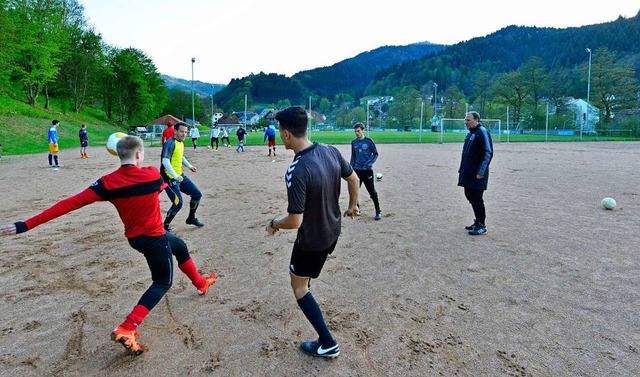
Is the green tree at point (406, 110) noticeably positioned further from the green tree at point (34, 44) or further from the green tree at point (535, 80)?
the green tree at point (34, 44)

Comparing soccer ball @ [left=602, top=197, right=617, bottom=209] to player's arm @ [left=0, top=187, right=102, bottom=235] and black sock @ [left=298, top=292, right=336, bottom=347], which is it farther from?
player's arm @ [left=0, top=187, right=102, bottom=235]

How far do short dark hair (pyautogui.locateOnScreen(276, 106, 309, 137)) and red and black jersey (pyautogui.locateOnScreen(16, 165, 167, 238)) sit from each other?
1.26 meters

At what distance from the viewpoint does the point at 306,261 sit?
3.34 m

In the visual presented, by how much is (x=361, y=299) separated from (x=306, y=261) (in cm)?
163

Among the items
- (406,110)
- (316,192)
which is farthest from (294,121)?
(406,110)

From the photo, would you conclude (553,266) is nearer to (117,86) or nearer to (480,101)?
(117,86)

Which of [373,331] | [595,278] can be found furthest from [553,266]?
[373,331]

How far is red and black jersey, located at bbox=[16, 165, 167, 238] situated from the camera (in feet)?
10.6

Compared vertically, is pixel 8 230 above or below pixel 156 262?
above

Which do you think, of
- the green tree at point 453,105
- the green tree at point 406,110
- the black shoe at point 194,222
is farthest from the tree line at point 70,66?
the green tree at point 453,105

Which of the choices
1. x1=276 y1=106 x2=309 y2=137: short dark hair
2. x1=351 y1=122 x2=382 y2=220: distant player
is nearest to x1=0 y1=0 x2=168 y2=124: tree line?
x1=351 y1=122 x2=382 y2=220: distant player

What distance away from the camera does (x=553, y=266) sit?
5.73 metres

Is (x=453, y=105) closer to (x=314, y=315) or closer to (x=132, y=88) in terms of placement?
(x=132, y=88)

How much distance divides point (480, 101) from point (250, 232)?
83.1 m
